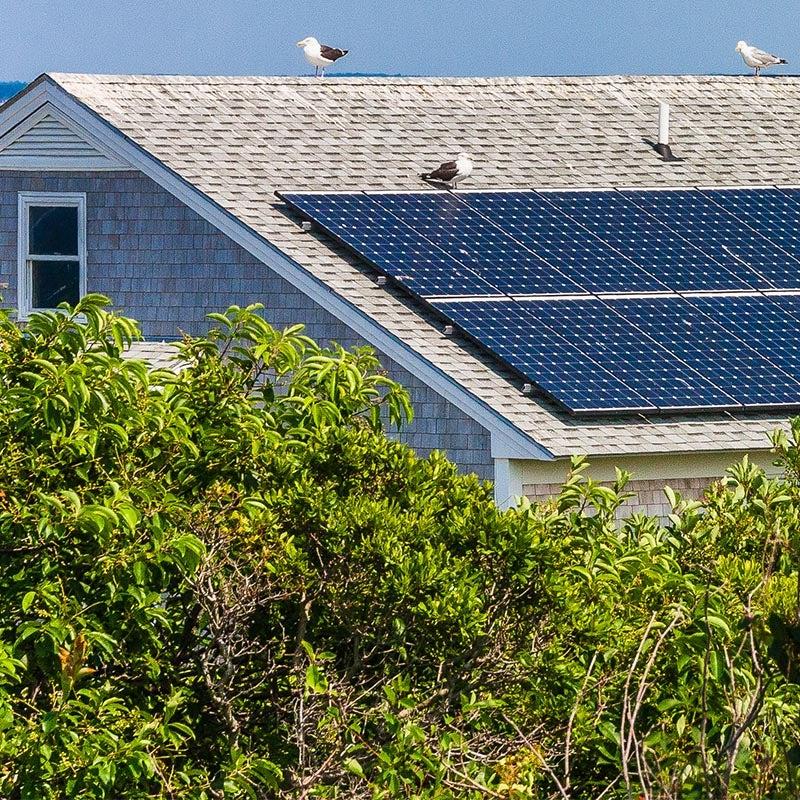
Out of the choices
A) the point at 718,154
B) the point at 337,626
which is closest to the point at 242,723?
the point at 337,626

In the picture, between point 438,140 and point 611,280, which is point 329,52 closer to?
point 438,140

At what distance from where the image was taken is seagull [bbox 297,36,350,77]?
24.2 metres

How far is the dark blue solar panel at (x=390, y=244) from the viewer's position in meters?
17.0

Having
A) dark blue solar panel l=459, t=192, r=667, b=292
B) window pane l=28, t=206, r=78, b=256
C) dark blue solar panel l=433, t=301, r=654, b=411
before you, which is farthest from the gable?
dark blue solar panel l=433, t=301, r=654, b=411

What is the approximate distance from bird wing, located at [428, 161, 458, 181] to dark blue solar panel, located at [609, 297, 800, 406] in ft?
9.13

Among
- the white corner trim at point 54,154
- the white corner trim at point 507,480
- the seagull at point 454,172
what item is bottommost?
the white corner trim at point 507,480

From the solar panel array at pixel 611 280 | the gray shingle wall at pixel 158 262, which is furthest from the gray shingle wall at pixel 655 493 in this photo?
the gray shingle wall at pixel 158 262

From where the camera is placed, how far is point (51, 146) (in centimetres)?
1955

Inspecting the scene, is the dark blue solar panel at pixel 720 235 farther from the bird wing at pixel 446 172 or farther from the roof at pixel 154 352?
the roof at pixel 154 352

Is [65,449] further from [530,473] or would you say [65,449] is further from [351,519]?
[530,473]

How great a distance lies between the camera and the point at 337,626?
8.47 m

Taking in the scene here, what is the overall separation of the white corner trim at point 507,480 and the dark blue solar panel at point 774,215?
444 cm

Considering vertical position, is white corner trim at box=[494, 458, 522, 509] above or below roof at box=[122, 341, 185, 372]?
below

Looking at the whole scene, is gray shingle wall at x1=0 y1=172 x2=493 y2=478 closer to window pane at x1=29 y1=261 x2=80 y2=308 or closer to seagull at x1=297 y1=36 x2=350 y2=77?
window pane at x1=29 y1=261 x2=80 y2=308
